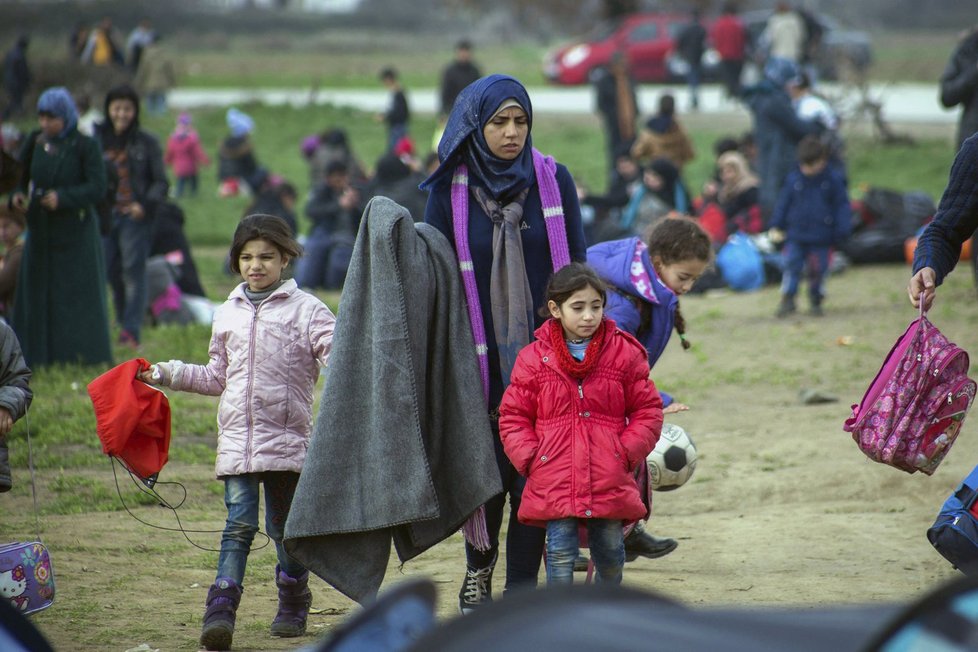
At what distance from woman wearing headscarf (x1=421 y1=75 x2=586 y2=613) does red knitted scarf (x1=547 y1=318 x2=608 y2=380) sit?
253mm

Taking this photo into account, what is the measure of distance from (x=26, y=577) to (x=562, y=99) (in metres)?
26.4

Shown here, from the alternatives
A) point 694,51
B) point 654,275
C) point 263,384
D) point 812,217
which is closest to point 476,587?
point 263,384

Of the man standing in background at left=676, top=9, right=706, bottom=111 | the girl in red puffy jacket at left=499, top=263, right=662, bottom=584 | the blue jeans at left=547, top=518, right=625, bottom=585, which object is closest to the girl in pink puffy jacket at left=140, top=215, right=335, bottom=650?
the girl in red puffy jacket at left=499, top=263, right=662, bottom=584

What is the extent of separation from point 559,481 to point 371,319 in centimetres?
86

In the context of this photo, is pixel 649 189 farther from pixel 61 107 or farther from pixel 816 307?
pixel 61 107

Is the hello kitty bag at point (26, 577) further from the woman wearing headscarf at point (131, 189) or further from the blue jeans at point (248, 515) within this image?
the woman wearing headscarf at point (131, 189)

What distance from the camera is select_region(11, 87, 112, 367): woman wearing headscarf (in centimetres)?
941

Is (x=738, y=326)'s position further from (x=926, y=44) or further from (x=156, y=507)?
(x=926, y=44)

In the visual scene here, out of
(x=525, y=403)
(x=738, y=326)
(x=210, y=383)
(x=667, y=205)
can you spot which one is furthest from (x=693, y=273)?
(x=667, y=205)

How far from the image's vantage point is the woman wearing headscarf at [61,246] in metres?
9.41

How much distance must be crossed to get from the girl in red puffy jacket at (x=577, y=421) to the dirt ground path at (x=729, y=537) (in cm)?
34

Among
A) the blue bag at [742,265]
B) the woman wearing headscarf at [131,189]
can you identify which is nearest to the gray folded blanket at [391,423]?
the woman wearing headscarf at [131,189]

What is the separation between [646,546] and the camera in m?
6.20

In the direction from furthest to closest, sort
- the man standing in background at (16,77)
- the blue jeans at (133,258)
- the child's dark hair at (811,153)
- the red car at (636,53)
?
the red car at (636,53) < the man standing in background at (16,77) < the child's dark hair at (811,153) < the blue jeans at (133,258)
